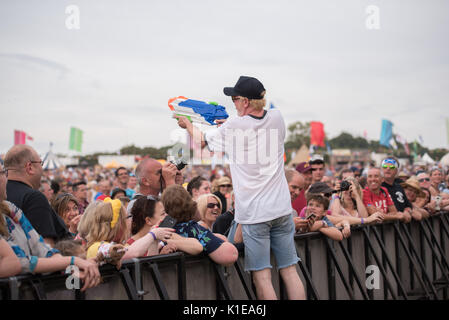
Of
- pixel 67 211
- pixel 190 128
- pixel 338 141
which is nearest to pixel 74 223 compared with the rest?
pixel 67 211

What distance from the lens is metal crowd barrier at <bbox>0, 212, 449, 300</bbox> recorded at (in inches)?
135

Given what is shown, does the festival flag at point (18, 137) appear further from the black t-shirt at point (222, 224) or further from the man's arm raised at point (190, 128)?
the man's arm raised at point (190, 128)

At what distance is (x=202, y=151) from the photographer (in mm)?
4270

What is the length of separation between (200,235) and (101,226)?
0.76 meters

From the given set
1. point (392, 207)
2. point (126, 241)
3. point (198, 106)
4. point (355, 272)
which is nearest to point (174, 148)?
point (198, 106)

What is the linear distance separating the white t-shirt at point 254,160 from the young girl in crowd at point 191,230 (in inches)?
10.1


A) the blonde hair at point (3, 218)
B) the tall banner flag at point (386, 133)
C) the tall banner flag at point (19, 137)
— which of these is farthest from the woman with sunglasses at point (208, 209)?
the tall banner flag at point (386, 133)

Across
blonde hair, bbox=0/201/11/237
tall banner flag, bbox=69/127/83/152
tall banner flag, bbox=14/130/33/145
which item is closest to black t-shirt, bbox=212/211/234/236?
blonde hair, bbox=0/201/11/237

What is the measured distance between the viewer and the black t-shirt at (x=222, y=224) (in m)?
5.11

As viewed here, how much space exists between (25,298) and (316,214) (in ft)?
11.2

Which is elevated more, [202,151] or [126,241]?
[202,151]

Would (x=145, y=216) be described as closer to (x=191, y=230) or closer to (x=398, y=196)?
(x=191, y=230)
